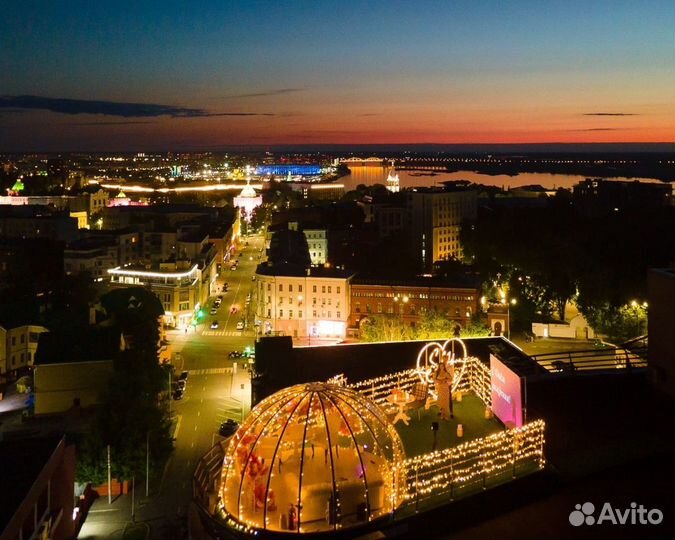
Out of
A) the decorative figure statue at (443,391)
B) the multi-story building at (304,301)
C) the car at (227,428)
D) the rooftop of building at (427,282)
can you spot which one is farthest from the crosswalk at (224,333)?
the decorative figure statue at (443,391)

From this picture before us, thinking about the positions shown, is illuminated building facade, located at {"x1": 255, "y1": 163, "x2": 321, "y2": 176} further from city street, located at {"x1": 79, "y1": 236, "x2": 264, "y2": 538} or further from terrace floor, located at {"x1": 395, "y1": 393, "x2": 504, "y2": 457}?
terrace floor, located at {"x1": 395, "y1": 393, "x2": 504, "y2": 457}

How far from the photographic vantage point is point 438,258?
4241 centimetres

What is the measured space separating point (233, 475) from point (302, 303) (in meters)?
19.8

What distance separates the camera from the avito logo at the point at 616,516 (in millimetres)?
5406

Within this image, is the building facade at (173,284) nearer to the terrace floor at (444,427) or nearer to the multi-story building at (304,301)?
the multi-story building at (304,301)

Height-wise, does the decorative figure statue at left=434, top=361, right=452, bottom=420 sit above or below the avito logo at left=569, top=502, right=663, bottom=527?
above

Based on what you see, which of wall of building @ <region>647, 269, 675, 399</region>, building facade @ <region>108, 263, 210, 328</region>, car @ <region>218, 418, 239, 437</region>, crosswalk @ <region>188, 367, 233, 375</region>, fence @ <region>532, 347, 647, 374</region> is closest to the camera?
wall of building @ <region>647, 269, 675, 399</region>

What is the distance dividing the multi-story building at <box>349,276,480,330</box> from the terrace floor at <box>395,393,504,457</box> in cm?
1522

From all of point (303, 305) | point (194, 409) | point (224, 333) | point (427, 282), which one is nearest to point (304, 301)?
point (303, 305)

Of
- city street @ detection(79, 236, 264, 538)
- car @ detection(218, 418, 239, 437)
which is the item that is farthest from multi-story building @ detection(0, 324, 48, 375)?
car @ detection(218, 418, 239, 437)

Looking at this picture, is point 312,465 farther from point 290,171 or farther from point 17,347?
point 290,171

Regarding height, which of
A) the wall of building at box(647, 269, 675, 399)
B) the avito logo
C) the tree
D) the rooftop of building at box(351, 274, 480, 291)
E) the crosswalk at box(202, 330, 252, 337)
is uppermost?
the wall of building at box(647, 269, 675, 399)

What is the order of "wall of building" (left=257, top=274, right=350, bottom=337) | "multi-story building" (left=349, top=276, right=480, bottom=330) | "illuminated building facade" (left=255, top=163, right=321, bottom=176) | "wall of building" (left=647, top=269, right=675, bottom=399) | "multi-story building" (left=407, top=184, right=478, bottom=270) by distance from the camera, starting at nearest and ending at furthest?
"wall of building" (left=647, top=269, right=675, bottom=399), "multi-story building" (left=349, top=276, right=480, bottom=330), "wall of building" (left=257, top=274, right=350, bottom=337), "multi-story building" (left=407, top=184, right=478, bottom=270), "illuminated building facade" (left=255, top=163, right=321, bottom=176)

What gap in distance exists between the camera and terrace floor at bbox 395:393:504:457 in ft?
22.3
